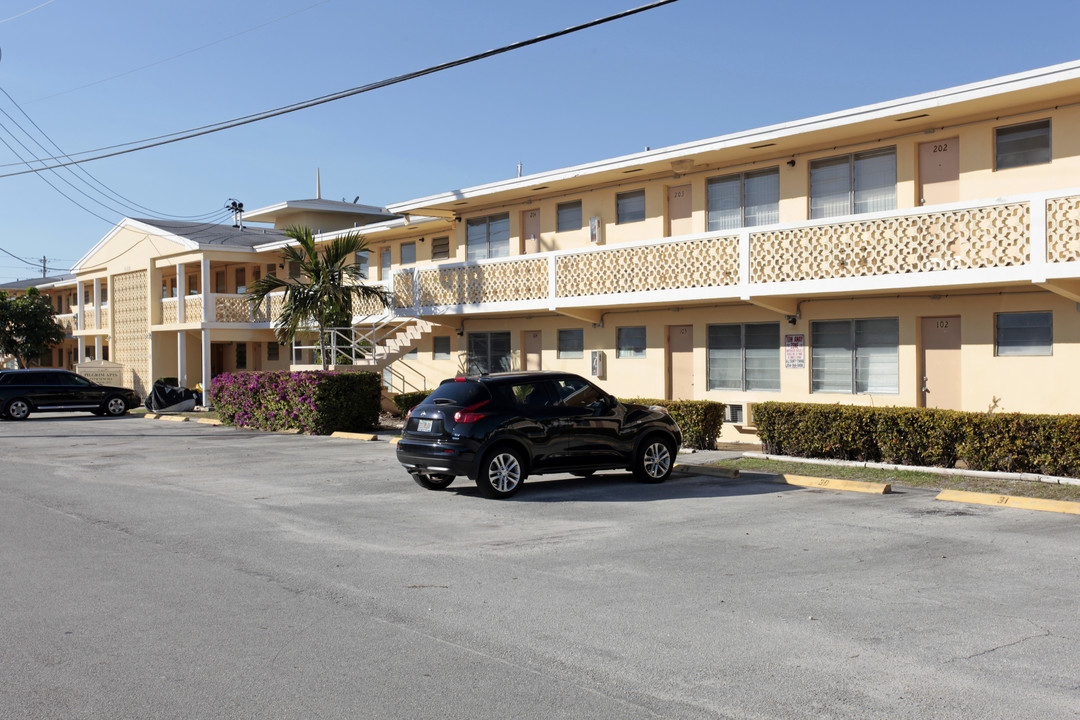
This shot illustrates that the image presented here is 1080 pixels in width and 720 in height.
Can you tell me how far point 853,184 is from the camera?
1936 centimetres

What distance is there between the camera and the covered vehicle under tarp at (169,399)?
34.0 metres

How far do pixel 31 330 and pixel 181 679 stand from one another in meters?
48.2

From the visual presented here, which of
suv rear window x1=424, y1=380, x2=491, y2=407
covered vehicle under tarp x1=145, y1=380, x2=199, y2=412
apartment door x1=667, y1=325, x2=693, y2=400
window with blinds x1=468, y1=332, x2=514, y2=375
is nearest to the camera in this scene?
suv rear window x1=424, y1=380, x2=491, y2=407

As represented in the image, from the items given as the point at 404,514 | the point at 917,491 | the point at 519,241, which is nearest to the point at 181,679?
the point at 404,514

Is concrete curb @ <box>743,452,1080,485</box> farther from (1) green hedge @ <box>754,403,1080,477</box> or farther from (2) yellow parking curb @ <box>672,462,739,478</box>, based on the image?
(2) yellow parking curb @ <box>672,462,739,478</box>

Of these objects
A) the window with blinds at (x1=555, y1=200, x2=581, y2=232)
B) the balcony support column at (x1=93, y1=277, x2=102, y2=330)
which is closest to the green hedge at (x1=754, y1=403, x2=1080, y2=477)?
the window with blinds at (x1=555, y1=200, x2=581, y2=232)

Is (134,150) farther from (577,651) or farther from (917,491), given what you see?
(577,651)

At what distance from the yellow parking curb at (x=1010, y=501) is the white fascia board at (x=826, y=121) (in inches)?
275

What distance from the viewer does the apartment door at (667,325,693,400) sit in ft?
74.3

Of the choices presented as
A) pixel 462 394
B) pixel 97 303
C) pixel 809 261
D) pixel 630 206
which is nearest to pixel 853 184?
pixel 809 261

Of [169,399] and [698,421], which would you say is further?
[169,399]

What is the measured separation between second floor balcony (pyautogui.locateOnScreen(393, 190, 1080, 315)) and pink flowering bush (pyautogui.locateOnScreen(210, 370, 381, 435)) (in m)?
3.79

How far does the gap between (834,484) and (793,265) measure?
5918 mm

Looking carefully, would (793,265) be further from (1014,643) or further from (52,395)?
(52,395)
